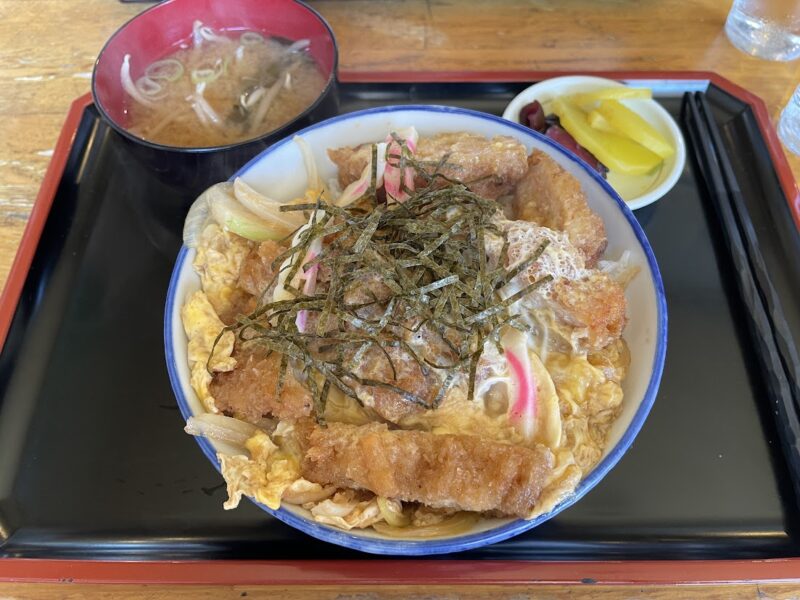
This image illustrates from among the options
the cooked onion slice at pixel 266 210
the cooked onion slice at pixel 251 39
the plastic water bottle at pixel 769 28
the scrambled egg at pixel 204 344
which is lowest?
the scrambled egg at pixel 204 344

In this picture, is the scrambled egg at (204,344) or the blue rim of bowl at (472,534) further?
the scrambled egg at (204,344)

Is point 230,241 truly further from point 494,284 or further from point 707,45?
point 707,45

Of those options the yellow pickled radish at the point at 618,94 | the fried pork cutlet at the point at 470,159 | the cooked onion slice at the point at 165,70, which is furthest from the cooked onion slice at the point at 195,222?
the yellow pickled radish at the point at 618,94

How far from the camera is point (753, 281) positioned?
195 centimetres

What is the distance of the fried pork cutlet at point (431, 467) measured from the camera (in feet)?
4.08

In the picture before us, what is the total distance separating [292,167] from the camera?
1.89m

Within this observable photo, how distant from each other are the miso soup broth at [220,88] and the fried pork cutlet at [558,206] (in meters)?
0.90

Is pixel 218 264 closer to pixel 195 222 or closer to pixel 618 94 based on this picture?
pixel 195 222

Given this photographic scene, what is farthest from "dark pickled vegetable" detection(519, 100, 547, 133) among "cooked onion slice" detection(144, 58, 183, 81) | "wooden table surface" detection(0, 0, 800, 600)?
"cooked onion slice" detection(144, 58, 183, 81)

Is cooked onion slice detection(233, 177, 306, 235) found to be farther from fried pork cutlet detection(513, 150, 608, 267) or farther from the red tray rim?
the red tray rim

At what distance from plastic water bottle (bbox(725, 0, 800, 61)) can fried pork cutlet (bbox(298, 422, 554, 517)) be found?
239cm

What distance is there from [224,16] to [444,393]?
1854 mm

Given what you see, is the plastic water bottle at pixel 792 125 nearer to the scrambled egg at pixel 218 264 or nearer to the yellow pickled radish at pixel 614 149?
the yellow pickled radish at pixel 614 149

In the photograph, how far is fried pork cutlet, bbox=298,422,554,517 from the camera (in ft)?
4.08
